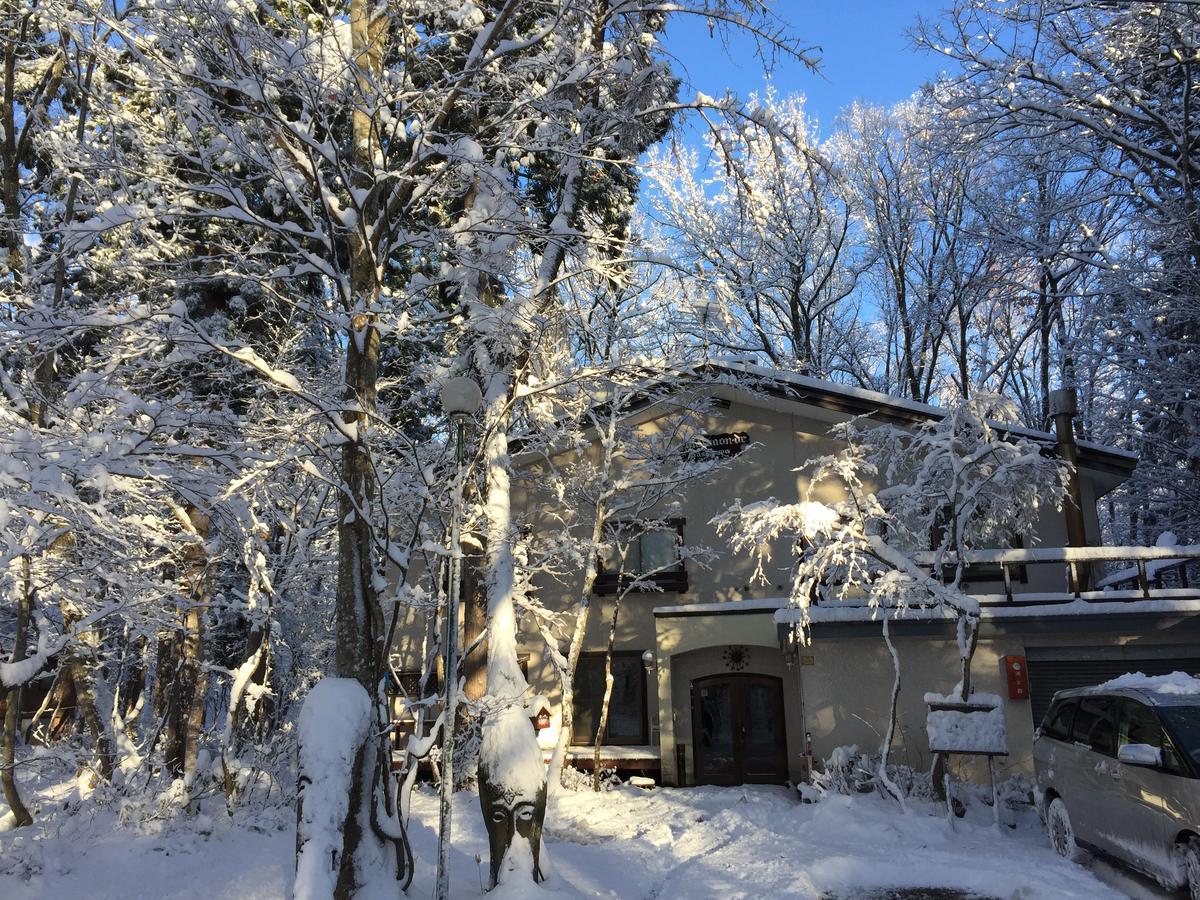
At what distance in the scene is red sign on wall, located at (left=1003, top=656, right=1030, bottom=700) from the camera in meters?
13.9

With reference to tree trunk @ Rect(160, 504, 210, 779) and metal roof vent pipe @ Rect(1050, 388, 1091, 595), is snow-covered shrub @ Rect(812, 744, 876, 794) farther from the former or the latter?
tree trunk @ Rect(160, 504, 210, 779)

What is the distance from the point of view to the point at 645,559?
20062 mm

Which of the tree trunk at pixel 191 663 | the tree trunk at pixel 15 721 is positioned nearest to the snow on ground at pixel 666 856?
the tree trunk at pixel 15 721

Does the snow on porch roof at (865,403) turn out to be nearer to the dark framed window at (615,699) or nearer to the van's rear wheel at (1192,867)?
the dark framed window at (615,699)

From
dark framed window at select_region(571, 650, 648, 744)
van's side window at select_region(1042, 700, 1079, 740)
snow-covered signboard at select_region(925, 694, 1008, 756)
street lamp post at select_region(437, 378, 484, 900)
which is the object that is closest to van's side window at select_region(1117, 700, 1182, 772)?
van's side window at select_region(1042, 700, 1079, 740)

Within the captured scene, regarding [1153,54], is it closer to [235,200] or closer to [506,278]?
[506,278]

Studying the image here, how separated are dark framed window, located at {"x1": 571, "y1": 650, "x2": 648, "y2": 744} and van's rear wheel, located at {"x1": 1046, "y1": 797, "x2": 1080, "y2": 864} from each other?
10.3 meters

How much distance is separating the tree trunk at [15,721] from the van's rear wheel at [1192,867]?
11.4m

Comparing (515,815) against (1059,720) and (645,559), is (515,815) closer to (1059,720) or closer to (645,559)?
(1059,720)

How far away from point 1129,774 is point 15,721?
39.0ft

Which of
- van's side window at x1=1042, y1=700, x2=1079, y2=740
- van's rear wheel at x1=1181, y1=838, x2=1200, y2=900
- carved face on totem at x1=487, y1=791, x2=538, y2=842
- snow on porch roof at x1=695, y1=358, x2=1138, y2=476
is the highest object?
snow on porch roof at x1=695, y1=358, x2=1138, y2=476

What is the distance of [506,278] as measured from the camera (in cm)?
962

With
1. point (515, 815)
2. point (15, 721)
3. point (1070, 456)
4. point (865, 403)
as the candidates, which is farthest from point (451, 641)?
point (1070, 456)

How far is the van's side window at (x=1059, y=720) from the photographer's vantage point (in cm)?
976
